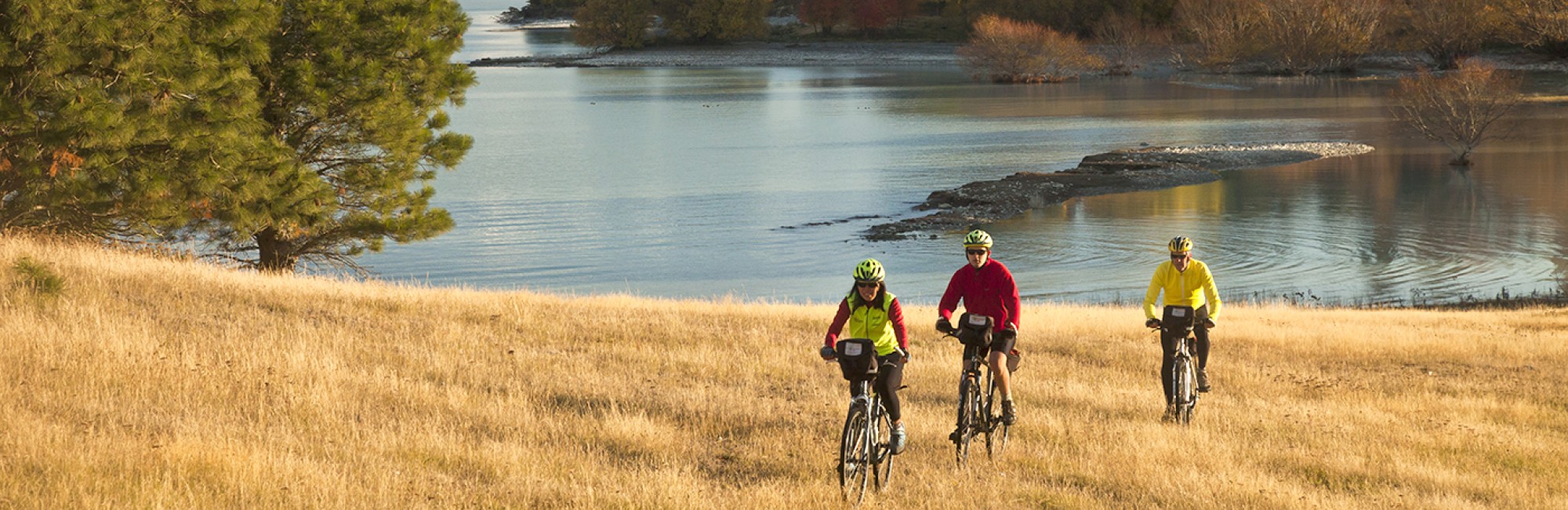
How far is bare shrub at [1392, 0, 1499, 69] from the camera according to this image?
11712 centimetres

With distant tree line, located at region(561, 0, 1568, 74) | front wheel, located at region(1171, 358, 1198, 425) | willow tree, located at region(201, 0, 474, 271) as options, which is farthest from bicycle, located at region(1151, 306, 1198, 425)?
distant tree line, located at region(561, 0, 1568, 74)

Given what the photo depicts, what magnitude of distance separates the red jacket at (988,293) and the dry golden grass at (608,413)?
1269 mm

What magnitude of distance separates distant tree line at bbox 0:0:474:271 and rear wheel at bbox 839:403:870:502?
1301 cm

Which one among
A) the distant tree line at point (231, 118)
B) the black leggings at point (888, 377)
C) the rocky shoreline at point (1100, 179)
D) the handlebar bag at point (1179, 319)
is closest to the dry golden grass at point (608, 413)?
the black leggings at point (888, 377)

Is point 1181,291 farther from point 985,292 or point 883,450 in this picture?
point 883,450

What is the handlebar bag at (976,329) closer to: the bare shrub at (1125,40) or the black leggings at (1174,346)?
the black leggings at (1174,346)

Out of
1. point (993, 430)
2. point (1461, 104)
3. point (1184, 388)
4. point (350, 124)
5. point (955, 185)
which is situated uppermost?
point (350, 124)

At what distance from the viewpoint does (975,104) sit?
338ft

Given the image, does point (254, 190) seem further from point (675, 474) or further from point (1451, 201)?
point (1451, 201)

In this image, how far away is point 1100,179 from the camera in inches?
2279

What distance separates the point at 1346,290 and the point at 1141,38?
110972 mm

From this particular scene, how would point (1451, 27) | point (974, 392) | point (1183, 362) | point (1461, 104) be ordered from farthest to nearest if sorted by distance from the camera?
point (1451, 27) → point (1461, 104) → point (1183, 362) → point (974, 392)

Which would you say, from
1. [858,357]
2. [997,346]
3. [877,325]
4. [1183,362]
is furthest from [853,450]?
[1183,362]

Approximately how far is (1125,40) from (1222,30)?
47.9ft
